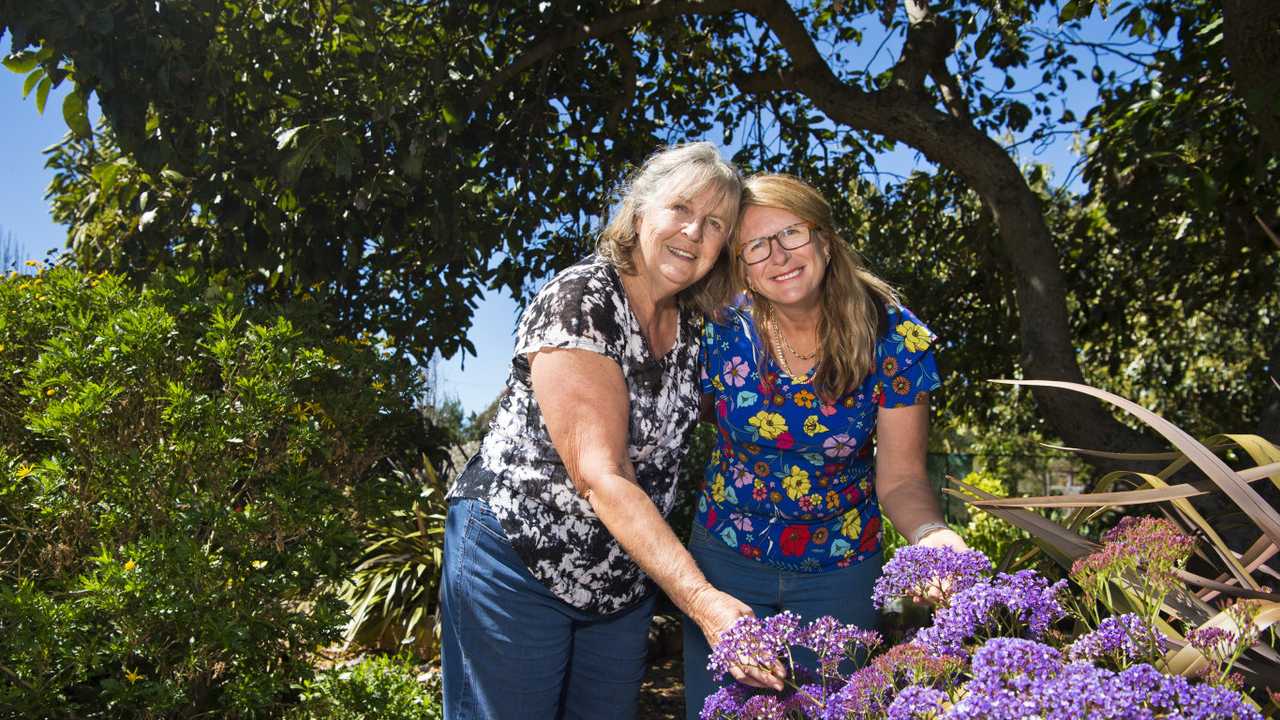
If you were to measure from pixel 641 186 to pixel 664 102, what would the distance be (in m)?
4.48

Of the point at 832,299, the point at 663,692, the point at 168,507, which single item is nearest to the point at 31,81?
the point at 168,507

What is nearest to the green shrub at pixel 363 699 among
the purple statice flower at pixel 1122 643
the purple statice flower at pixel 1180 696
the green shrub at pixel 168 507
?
the green shrub at pixel 168 507

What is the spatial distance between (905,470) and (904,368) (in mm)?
221

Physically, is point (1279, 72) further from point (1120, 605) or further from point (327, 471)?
point (327, 471)

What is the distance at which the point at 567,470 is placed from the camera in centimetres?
171

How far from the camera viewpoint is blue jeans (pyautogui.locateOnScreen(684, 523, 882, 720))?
1.99 metres

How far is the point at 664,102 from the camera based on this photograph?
6.24m

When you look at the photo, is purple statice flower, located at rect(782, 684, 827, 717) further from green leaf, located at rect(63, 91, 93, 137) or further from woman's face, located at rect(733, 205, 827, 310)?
green leaf, located at rect(63, 91, 93, 137)

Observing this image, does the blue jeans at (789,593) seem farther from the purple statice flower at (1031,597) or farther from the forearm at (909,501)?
the purple statice flower at (1031,597)

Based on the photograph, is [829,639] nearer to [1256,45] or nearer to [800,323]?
[800,323]

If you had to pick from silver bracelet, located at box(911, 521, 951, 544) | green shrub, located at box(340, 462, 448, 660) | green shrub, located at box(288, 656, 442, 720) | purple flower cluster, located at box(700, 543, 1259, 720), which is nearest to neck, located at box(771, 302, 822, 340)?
silver bracelet, located at box(911, 521, 951, 544)

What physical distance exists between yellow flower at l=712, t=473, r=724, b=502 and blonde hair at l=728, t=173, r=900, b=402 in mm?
322

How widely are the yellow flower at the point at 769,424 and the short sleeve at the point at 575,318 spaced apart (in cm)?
41

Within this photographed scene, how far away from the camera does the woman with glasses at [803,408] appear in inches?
78.2
